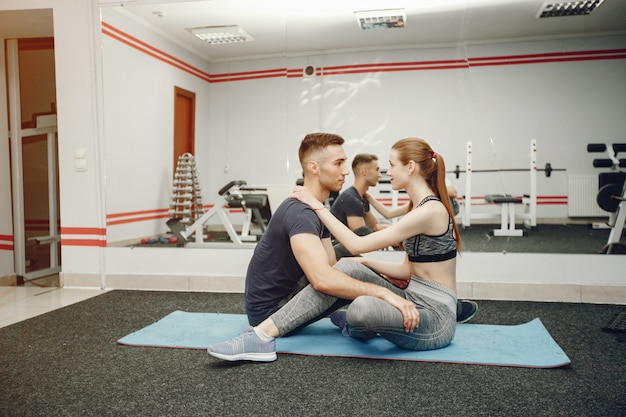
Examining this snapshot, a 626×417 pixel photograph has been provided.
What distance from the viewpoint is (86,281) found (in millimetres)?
4902

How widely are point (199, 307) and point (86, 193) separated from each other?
1706mm

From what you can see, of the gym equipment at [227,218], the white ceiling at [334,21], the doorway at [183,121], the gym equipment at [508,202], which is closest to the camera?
the white ceiling at [334,21]

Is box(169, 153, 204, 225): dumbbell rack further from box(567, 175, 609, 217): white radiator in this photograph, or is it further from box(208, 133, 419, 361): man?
box(567, 175, 609, 217): white radiator

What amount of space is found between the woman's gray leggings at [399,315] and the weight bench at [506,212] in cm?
272

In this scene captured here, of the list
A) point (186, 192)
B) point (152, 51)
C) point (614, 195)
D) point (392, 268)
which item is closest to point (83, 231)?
point (186, 192)

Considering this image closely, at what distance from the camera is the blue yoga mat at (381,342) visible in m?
2.73

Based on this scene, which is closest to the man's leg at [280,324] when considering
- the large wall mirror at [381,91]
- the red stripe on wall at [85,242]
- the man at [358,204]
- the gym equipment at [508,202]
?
the man at [358,204]

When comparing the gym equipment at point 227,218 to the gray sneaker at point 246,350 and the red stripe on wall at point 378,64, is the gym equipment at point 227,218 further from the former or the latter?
the gray sneaker at point 246,350

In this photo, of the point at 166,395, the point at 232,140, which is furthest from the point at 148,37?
the point at 166,395

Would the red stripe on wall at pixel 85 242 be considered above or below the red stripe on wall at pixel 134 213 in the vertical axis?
below

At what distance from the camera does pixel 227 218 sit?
589cm

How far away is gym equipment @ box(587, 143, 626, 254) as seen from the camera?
4.43m

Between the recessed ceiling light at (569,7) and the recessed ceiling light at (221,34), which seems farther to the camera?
the recessed ceiling light at (221,34)

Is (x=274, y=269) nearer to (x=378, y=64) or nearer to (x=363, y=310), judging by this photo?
(x=363, y=310)
